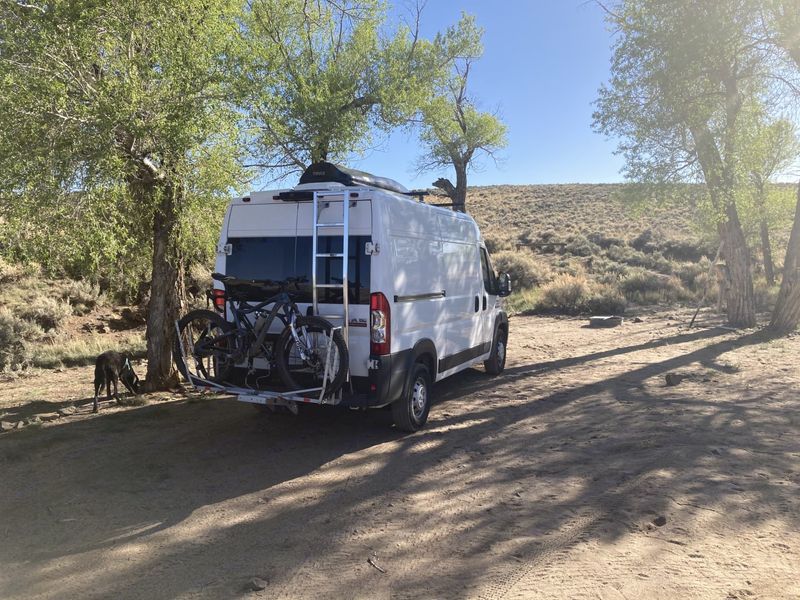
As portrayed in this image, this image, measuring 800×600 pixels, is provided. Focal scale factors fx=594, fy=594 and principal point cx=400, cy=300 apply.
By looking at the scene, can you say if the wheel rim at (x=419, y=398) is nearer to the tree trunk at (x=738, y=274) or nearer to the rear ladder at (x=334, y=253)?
the rear ladder at (x=334, y=253)

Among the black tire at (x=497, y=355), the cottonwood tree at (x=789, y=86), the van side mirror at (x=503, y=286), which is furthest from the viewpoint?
the cottonwood tree at (x=789, y=86)

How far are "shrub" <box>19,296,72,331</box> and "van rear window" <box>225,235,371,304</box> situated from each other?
1180 centimetres

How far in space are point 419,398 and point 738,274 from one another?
12.7m

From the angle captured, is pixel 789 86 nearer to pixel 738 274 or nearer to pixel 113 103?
pixel 738 274

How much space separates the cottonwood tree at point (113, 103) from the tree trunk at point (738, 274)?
13.4 m

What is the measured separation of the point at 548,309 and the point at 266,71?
15346mm

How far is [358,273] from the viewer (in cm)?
616

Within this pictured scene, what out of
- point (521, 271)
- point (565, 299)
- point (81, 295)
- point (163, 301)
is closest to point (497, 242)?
point (521, 271)

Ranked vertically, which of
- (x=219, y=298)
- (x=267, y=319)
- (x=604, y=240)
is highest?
(x=604, y=240)

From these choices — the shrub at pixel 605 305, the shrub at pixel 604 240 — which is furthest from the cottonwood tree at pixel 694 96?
the shrub at pixel 604 240

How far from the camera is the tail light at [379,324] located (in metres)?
6.01

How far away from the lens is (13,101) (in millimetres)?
6090

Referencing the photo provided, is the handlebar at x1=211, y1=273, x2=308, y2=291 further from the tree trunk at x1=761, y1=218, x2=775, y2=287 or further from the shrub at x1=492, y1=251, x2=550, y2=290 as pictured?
the tree trunk at x1=761, y1=218, x2=775, y2=287

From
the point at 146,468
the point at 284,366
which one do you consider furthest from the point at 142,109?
the point at 146,468
